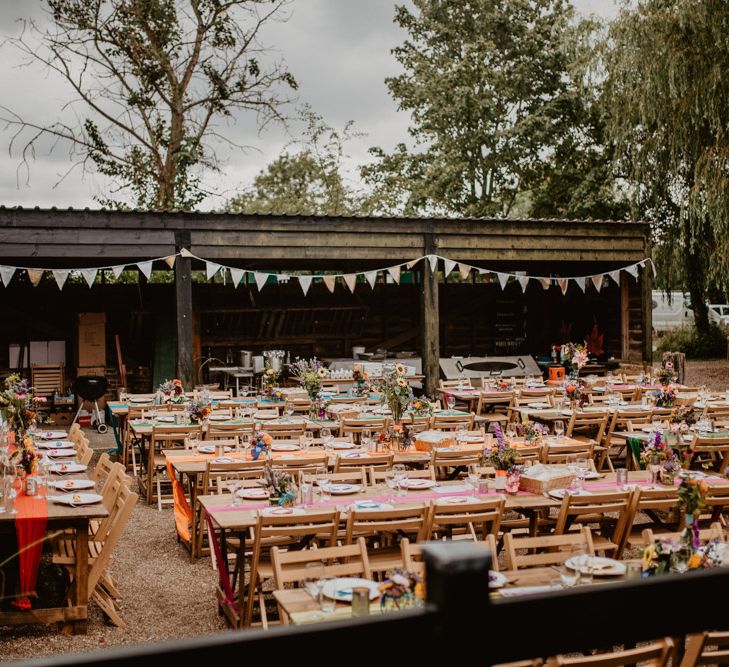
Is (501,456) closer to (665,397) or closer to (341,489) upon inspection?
(341,489)

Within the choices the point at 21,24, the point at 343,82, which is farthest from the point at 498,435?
the point at 343,82

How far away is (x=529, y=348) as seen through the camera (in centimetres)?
2131

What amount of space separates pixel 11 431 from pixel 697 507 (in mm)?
6645

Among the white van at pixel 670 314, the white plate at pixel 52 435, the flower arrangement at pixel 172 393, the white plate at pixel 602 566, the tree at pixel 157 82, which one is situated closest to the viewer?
the white plate at pixel 602 566

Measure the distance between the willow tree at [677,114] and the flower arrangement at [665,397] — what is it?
8265 mm

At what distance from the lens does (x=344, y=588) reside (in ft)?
12.7

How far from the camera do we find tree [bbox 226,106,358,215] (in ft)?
100.0

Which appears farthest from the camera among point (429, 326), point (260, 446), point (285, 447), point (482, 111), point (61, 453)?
point (482, 111)

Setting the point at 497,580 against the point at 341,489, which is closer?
the point at 497,580

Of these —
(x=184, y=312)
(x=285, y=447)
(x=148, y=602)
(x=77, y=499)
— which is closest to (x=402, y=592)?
(x=77, y=499)

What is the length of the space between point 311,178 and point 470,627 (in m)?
33.5

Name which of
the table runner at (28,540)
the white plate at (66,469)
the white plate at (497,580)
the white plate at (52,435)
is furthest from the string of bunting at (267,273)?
the white plate at (497,580)

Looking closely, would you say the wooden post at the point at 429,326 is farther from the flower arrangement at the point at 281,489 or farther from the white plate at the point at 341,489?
the flower arrangement at the point at 281,489

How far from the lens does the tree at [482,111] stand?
2708cm
